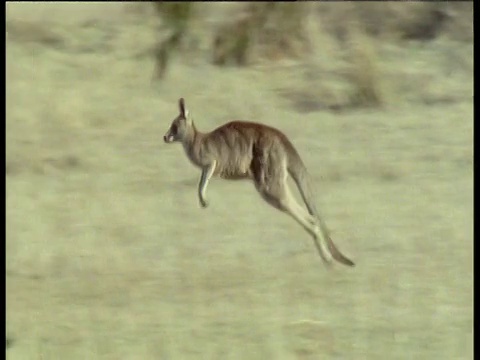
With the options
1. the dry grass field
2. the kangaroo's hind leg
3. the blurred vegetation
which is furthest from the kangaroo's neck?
the blurred vegetation

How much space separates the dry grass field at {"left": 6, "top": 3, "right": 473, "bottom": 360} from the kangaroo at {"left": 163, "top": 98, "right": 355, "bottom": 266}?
0.45 meters

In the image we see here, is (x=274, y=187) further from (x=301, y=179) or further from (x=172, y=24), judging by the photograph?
(x=172, y=24)

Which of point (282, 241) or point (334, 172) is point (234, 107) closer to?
point (334, 172)

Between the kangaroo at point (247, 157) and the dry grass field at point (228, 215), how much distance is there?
17.6 inches

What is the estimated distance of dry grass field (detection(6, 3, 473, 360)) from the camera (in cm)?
391

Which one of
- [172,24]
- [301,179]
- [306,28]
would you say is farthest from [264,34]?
[301,179]

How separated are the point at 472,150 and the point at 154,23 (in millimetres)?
3015

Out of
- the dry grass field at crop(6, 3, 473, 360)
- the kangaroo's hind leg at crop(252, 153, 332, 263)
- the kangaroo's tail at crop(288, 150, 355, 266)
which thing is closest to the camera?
the kangaroo's hind leg at crop(252, 153, 332, 263)

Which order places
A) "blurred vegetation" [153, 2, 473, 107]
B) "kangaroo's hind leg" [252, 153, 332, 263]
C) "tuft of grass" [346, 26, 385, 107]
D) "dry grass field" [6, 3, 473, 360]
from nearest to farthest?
"kangaroo's hind leg" [252, 153, 332, 263], "dry grass field" [6, 3, 473, 360], "tuft of grass" [346, 26, 385, 107], "blurred vegetation" [153, 2, 473, 107]

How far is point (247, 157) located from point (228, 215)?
134 cm

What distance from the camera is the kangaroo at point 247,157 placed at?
3.63 metres

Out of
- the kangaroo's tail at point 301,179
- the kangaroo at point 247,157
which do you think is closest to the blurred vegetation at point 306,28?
the kangaroo's tail at point 301,179

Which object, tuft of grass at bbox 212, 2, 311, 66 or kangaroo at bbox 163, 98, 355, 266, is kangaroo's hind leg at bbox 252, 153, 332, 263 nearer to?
kangaroo at bbox 163, 98, 355, 266

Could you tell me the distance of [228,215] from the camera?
4.96 metres
